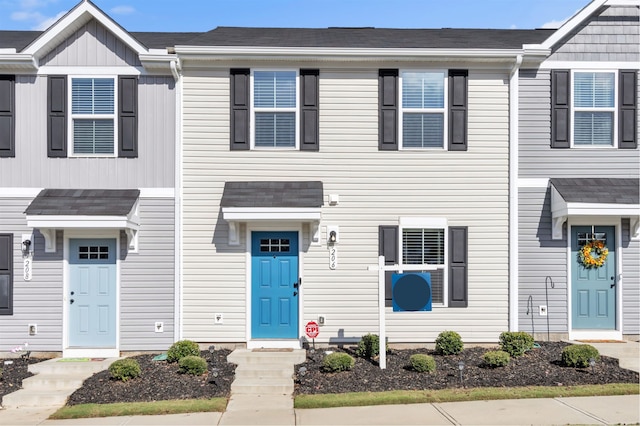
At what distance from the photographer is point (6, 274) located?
30.0ft

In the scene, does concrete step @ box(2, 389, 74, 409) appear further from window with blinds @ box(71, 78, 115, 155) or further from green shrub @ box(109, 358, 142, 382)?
window with blinds @ box(71, 78, 115, 155)

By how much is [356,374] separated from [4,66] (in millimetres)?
7948

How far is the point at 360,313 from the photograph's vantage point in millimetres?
9359

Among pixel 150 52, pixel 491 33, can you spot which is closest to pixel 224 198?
pixel 150 52

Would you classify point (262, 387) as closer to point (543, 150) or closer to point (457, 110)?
point (457, 110)

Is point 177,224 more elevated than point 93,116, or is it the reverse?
point 93,116

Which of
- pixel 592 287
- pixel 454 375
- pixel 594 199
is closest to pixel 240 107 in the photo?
pixel 454 375

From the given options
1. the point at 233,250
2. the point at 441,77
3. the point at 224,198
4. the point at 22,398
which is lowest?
the point at 22,398

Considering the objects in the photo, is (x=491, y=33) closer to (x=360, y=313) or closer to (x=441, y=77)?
(x=441, y=77)

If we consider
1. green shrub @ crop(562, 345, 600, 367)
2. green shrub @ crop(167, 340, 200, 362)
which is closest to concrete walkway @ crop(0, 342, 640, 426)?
green shrub @ crop(562, 345, 600, 367)

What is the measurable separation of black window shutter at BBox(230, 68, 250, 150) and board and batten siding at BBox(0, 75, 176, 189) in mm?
1084

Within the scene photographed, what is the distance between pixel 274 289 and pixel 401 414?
3718mm

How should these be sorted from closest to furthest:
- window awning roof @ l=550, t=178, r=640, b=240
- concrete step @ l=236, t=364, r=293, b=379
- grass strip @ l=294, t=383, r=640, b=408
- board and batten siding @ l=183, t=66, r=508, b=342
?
1. grass strip @ l=294, t=383, r=640, b=408
2. concrete step @ l=236, t=364, r=293, b=379
3. window awning roof @ l=550, t=178, r=640, b=240
4. board and batten siding @ l=183, t=66, r=508, b=342

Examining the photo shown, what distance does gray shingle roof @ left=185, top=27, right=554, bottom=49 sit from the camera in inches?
377
